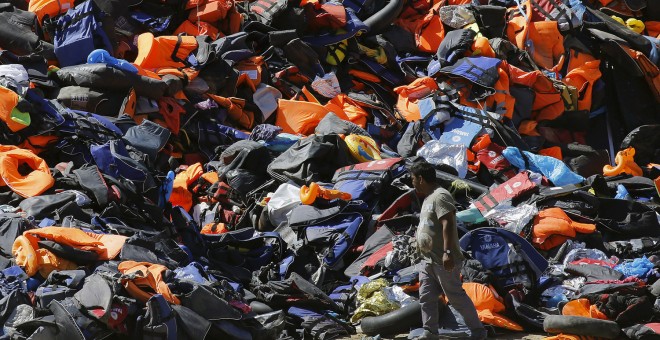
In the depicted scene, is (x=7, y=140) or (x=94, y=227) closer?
(x=94, y=227)

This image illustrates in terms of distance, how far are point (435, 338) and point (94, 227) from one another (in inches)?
104

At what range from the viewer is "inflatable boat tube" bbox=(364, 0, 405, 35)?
40.8ft

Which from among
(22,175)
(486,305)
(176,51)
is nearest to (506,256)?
(486,305)

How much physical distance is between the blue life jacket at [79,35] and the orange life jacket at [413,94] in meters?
3.03

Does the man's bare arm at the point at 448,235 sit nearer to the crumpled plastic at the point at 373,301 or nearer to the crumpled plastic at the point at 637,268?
the crumpled plastic at the point at 373,301

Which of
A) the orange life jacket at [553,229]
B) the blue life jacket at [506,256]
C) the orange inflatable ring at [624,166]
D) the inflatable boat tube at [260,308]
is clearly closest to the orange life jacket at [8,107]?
the inflatable boat tube at [260,308]

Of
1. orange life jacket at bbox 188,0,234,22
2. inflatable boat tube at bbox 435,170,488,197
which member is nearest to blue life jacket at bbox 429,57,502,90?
inflatable boat tube at bbox 435,170,488,197

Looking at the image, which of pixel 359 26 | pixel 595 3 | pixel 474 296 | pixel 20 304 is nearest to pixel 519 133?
pixel 359 26

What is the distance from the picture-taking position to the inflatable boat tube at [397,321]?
294 inches

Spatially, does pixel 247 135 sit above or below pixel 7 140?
below

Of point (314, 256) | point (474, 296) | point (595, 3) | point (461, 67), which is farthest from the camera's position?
point (595, 3)

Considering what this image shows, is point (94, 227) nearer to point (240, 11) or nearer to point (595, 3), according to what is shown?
point (240, 11)

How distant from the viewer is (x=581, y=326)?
289 inches

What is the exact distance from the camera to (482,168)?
1023 cm
